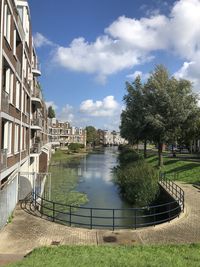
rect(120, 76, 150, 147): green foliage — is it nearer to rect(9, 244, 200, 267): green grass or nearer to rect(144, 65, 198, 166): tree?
rect(144, 65, 198, 166): tree

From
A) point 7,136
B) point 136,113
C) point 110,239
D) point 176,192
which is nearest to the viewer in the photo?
point 110,239

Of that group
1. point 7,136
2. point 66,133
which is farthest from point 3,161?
point 66,133

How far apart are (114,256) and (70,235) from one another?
12.0 feet

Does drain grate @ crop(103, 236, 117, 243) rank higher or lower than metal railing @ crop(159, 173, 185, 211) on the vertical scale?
lower

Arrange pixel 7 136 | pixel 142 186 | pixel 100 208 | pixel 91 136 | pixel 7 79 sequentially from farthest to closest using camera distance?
pixel 91 136 < pixel 142 186 < pixel 100 208 < pixel 7 79 < pixel 7 136

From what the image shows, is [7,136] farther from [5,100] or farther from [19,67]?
[19,67]

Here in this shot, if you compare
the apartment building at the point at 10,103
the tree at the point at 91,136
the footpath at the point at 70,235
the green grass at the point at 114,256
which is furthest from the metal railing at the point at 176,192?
the tree at the point at 91,136

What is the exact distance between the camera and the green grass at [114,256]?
32.8 ft

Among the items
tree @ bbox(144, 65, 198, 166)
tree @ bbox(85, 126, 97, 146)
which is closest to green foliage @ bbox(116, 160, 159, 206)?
tree @ bbox(144, 65, 198, 166)

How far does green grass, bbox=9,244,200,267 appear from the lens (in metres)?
10.0

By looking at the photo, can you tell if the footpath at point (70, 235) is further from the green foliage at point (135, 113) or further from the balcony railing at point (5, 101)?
the green foliage at point (135, 113)

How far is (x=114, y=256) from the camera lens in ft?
35.5

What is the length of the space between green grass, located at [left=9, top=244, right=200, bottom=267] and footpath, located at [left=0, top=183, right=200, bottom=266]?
1109 mm

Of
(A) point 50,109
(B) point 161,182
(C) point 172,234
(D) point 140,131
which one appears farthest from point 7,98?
(A) point 50,109
